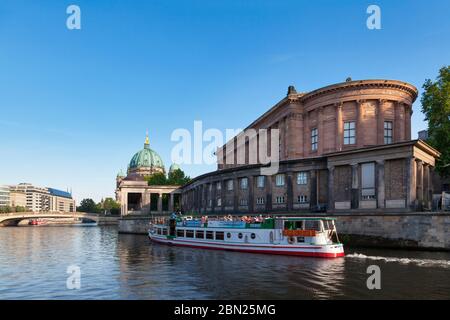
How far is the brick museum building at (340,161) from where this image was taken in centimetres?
4784

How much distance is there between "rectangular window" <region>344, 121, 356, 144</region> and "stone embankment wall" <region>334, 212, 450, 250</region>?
55.8 feet

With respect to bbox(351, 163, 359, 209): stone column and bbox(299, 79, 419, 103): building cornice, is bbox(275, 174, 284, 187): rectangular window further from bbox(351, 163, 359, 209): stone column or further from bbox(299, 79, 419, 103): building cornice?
bbox(299, 79, 419, 103): building cornice

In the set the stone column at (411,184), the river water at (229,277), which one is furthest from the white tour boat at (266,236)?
the stone column at (411,184)

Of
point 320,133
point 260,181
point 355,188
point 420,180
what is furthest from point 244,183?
point 420,180

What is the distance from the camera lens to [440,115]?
58.0 meters

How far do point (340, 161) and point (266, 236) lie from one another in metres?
16.6

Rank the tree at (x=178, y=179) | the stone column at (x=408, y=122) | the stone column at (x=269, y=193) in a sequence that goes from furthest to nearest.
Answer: the tree at (x=178, y=179) < the stone column at (x=408, y=122) < the stone column at (x=269, y=193)

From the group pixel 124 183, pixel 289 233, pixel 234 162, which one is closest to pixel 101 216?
pixel 124 183

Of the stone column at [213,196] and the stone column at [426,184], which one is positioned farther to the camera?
the stone column at [213,196]

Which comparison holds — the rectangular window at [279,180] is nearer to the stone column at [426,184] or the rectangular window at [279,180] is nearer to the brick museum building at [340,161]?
the brick museum building at [340,161]

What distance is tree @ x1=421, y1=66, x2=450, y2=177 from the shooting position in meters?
56.8

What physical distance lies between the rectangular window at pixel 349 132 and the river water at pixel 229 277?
24738mm

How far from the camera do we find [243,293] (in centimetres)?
2277
